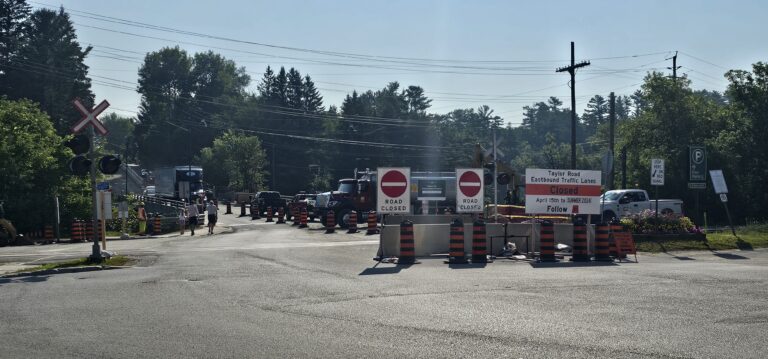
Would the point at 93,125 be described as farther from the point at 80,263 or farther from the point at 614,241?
the point at 614,241

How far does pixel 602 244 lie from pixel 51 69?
249 feet

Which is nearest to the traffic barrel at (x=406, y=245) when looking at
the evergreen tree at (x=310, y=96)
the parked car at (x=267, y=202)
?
the parked car at (x=267, y=202)

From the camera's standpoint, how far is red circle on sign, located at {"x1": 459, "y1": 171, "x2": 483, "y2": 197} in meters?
23.3

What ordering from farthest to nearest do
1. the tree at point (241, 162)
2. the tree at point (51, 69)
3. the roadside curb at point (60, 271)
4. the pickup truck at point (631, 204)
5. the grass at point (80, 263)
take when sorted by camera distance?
the tree at point (241, 162)
the tree at point (51, 69)
the pickup truck at point (631, 204)
the grass at point (80, 263)
the roadside curb at point (60, 271)

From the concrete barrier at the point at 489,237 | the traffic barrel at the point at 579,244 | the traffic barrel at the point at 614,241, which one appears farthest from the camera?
the concrete barrier at the point at 489,237

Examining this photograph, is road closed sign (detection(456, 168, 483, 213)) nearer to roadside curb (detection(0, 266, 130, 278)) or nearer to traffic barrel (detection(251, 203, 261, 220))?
roadside curb (detection(0, 266, 130, 278))

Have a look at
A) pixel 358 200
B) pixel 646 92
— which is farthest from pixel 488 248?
pixel 646 92

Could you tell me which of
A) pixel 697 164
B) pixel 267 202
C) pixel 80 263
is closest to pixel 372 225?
pixel 697 164

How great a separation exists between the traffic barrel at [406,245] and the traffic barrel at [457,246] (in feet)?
3.39

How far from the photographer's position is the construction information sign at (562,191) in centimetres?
2244

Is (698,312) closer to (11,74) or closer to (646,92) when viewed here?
(646,92)

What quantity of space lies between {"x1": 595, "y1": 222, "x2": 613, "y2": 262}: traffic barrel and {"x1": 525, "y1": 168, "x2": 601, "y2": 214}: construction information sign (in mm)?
1660

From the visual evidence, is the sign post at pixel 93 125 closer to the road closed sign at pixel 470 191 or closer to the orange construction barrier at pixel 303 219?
the road closed sign at pixel 470 191

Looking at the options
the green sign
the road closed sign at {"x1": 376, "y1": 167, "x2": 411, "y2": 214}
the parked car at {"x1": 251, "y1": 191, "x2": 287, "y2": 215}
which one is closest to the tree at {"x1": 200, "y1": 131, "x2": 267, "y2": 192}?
the parked car at {"x1": 251, "y1": 191, "x2": 287, "y2": 215}
